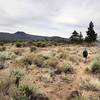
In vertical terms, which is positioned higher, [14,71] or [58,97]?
[14,71]

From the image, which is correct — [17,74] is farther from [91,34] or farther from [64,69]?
[91,34]

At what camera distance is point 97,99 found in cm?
671

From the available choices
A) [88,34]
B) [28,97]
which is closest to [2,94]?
[28,97]

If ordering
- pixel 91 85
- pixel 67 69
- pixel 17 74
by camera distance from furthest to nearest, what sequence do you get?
pixel 67 69 < pixel 17 74 < pixel 91 85

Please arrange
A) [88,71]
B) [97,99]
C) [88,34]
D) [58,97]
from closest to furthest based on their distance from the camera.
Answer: [97,99] < [58,97] < [88,71] < [88,34]

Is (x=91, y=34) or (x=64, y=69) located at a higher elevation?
(x=91, y=34)

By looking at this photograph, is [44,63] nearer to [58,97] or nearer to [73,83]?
[73,83]

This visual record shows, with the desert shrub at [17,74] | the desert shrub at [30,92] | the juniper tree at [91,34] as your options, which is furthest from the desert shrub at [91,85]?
the juniper tree at [91,34]

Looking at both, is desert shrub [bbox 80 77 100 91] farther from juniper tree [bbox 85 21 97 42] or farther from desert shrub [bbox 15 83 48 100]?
juniper tree [bbox 85 21 97 42]

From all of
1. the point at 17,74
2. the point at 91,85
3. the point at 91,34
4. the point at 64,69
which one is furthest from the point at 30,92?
the point at 91,34

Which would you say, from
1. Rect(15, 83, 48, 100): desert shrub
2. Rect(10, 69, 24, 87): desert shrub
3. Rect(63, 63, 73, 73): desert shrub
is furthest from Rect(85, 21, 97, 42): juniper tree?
Rect(15, 83, 48, 100): desert shrub

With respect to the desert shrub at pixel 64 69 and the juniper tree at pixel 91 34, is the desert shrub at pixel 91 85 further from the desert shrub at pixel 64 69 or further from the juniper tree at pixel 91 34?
the juniper tree at pixel 91 34

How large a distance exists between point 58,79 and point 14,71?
186cm

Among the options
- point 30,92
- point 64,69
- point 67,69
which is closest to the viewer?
point 30,92
